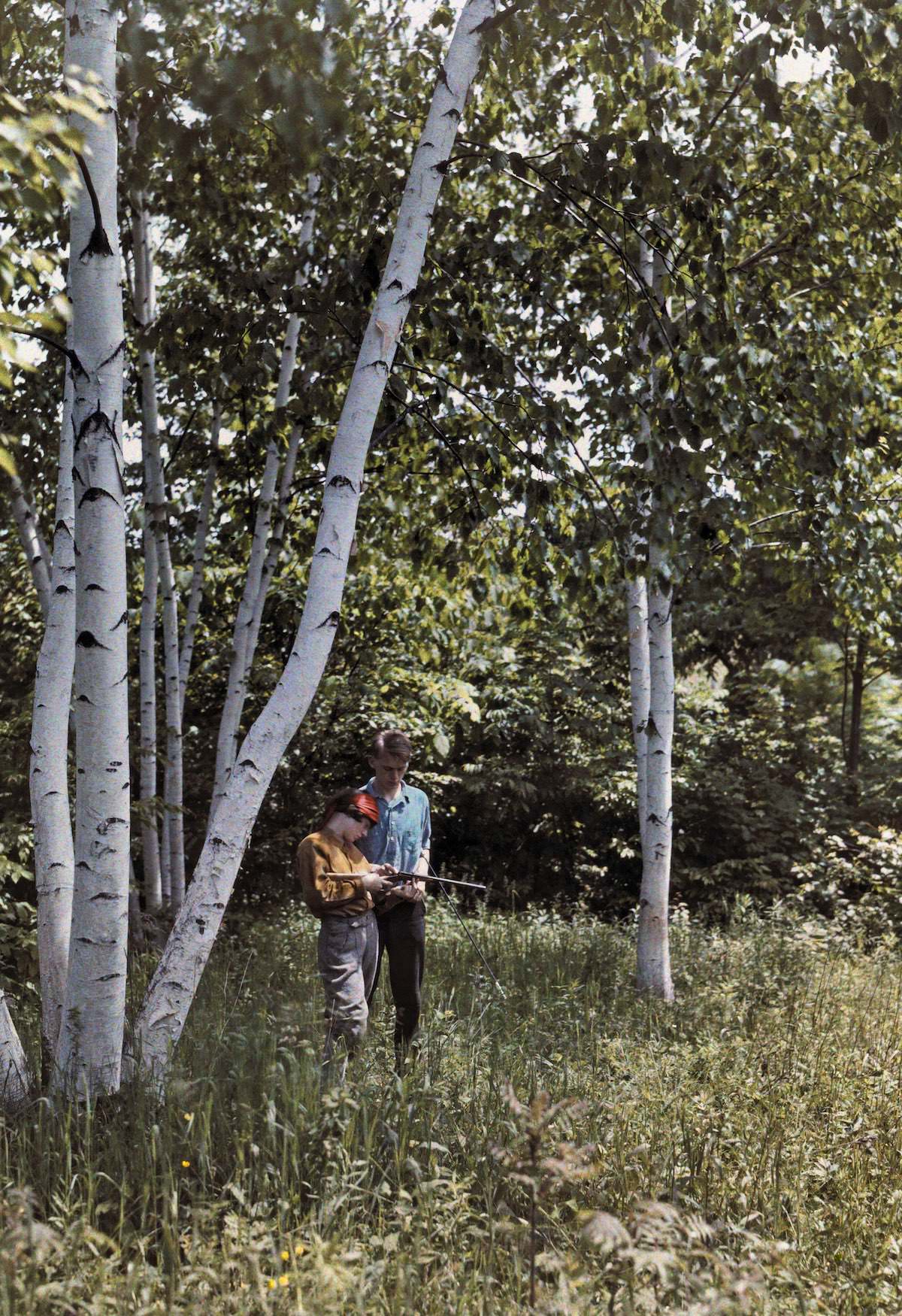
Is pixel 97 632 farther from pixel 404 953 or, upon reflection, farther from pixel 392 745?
pixel 404 953

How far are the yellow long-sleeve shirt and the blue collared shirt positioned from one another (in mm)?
388

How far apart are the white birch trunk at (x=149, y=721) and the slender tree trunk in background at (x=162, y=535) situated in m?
0.10

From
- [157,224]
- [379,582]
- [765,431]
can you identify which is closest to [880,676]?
[379,582]

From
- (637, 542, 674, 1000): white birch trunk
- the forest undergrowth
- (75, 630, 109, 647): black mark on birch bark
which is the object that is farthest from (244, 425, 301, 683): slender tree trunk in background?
(75, 630, 109, 647): black mark on birch bark

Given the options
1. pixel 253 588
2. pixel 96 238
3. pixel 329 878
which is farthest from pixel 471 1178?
pixel 253 588

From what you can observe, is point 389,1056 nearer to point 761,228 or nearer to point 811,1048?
point 811,1048

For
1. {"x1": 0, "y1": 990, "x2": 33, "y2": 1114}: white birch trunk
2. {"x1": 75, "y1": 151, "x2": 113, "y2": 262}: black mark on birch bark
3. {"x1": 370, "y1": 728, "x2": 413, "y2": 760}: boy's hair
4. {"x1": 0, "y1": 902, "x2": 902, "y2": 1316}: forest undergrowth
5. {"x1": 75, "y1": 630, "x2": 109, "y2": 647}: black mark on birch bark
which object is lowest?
{"x1": 0, "y1": 902, "x2": 902, "y2": 1316}: forest undergrowth

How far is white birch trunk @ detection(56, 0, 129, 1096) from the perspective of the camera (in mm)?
3408

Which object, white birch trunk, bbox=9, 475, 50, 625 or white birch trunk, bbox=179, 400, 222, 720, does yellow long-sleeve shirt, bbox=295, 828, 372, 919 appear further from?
white birch trunk, bbox=179, 400, 222, 720

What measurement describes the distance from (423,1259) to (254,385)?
17.0 ft

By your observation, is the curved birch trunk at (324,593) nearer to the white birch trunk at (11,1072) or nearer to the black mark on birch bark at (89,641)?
the white birch trunk at (11,1072)

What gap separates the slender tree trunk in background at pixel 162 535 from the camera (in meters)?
7.06

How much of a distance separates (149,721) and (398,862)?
121 inches

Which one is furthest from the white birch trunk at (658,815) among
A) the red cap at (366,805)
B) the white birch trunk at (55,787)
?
the white birch trunk at (55,787)
